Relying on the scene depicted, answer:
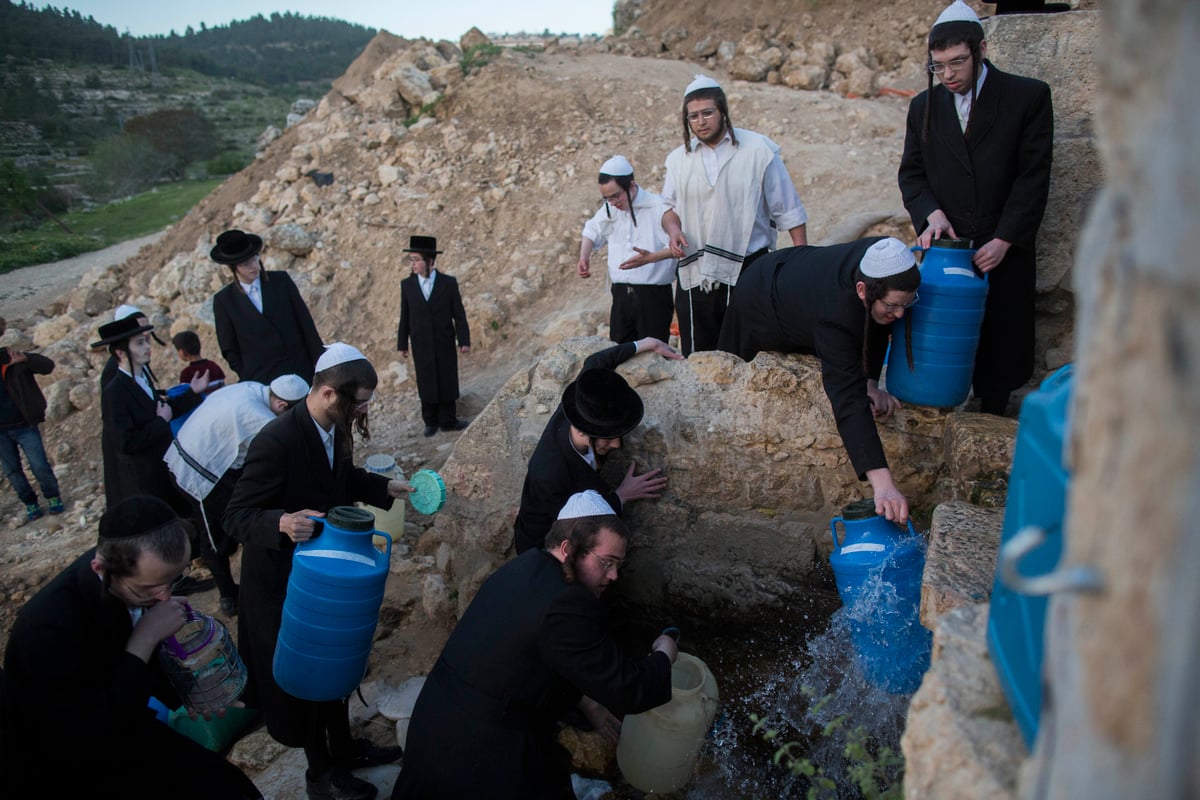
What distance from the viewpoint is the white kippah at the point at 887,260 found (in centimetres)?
303

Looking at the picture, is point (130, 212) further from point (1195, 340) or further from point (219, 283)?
point (1195, 340)

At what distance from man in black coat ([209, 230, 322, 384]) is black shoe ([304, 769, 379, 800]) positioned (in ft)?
10.2

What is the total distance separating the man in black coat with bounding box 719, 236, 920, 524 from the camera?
3.04 m

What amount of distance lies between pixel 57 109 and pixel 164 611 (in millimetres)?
30574

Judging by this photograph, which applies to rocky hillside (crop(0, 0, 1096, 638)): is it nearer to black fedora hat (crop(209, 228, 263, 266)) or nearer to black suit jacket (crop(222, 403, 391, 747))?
black fedora hat (crop(209, 228, 263, 266))

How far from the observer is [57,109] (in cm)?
2617

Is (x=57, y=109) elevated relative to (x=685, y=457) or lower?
elevated

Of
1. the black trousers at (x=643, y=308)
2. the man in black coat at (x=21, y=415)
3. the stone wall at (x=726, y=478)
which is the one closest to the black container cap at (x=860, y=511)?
the stone wall at (x=726, y=478)

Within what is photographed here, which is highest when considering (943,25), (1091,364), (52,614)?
(943,25)

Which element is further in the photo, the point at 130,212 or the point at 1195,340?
the point at 130,212

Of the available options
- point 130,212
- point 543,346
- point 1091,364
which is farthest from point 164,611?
point 130,212

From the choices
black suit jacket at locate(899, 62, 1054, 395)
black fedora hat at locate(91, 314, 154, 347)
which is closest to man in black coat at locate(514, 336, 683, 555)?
black suit jacket at locate(899, 62, 1054, 395)

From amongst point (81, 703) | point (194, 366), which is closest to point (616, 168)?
point (194, 366)

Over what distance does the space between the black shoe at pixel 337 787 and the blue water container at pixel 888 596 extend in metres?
2.05
